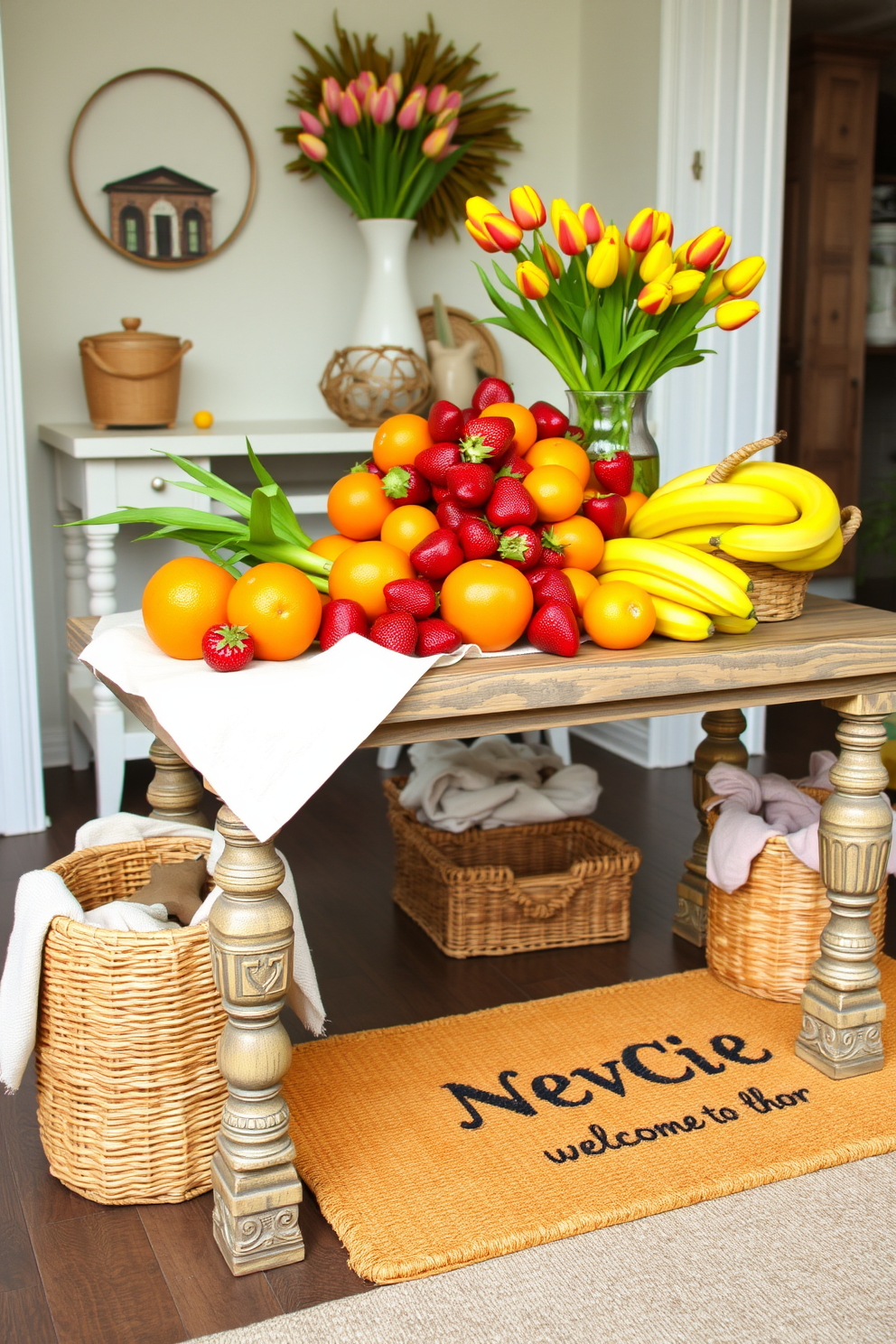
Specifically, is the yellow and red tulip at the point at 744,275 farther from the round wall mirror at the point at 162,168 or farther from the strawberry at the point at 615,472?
the round wall mirror at the point at 162,168

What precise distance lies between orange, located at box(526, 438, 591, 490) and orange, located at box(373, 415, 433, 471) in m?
0.15

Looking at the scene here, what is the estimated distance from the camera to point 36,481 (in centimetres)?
344

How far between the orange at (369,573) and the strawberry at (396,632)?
0.20 ft

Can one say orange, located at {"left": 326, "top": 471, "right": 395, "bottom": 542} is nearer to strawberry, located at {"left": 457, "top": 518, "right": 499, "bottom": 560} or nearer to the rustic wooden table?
strawberry, located at {"left": 457, "top": 518, "right": 499, "bottom": 560}

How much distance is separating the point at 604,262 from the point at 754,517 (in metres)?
0.42

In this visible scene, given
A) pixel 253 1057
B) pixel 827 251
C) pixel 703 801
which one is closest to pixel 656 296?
pixel 703 801

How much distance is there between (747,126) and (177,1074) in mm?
2846

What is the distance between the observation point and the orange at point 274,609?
1.48 meters

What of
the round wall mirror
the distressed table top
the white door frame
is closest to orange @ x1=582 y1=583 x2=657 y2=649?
the distressed table top

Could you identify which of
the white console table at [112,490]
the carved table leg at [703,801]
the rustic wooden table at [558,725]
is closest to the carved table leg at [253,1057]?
the rustic wooden table at [558,725]

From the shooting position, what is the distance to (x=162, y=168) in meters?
3.43

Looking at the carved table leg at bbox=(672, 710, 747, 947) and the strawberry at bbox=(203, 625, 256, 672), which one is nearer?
the strawberry at bbox=(203, 625, 256, 672)

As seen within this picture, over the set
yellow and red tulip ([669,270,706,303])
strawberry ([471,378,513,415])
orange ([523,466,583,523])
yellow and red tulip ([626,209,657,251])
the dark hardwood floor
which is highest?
yellow and red tulip ([626,209,657,251])

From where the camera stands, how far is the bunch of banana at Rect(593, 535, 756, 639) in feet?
5.32
